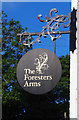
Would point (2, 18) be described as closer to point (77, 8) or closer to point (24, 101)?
point (24, 101)

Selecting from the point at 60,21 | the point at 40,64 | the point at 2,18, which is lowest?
the point at 40,64

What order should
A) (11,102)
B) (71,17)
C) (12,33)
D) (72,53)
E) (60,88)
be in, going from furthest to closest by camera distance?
(60,88) < (12,33) < (11,102) < (71,17) < (72,53)

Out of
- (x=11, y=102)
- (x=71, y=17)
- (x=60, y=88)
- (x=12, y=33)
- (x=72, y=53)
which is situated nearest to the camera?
(x=72, y=53)

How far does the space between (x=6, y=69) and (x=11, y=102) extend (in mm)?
2392

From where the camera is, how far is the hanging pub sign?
5.05m

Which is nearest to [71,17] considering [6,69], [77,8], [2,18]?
[77,8]

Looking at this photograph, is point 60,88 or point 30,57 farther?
point 60,88

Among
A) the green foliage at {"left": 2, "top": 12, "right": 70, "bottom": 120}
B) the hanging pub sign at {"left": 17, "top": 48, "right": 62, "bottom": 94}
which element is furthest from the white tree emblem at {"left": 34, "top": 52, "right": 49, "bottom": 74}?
the green foliage at {"left": 2, "top": 12, "right": 70, "bottom": 120}

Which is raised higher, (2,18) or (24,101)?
(2,18)

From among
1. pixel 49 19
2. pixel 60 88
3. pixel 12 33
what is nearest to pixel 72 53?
pixel 49 19

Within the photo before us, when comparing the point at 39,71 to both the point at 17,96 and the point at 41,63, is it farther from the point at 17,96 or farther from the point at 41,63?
the point at 17,96

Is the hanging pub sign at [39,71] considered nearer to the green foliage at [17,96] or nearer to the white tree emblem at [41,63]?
the white tree emblem at [41,63]

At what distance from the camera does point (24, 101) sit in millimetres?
14859

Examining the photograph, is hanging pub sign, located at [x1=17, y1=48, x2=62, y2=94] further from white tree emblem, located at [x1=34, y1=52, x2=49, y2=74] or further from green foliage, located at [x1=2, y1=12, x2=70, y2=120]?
green foliage, located at [x1=2, y1=12, x2=70, y2=120]
